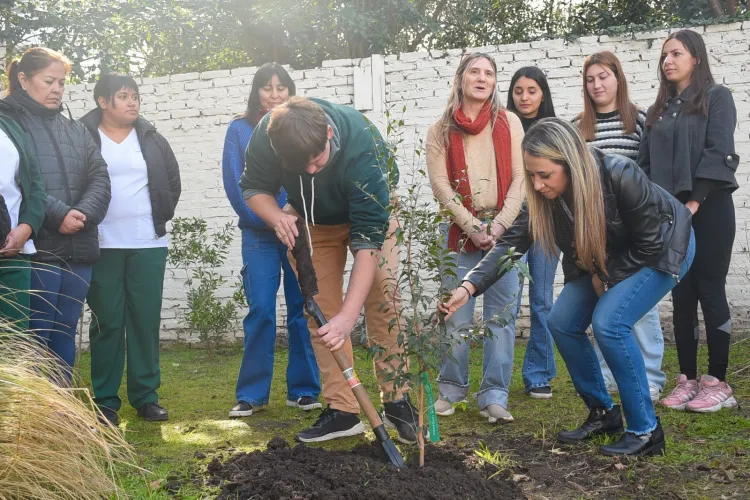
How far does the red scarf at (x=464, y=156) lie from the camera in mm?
4367

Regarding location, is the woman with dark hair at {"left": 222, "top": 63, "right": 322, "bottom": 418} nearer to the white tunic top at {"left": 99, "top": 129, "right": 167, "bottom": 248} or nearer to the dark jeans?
the white tunic top at {"left": 99, "top": 129, "right": 167, "bottom": 248}

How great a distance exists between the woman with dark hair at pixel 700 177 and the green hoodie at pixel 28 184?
10.8 feet

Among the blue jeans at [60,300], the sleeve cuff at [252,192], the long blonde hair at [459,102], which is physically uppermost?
the long blonde hair at [459,102]

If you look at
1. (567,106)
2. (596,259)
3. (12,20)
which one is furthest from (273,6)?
(596,259)

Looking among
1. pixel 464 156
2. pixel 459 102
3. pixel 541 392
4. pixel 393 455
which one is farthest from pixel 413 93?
pixel 393 455

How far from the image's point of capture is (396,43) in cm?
914

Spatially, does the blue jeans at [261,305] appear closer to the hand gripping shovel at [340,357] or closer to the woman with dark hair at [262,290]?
the woman with dark hair at [262,290]

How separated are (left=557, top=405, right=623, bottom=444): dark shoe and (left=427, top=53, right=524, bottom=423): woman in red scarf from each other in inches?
25.3

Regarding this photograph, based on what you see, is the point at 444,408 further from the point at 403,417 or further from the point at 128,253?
the point at 128,253

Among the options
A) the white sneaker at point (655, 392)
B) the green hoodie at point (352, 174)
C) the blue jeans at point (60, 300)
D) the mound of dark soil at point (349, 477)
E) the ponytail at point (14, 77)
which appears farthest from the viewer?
the white sneaker at point (655, 392)

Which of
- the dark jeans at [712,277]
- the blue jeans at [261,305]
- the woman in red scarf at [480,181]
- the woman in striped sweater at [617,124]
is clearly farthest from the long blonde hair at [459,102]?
the dark jeans at [712,277]

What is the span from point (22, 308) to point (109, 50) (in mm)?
6717

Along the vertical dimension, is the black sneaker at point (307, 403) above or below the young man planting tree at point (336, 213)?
below

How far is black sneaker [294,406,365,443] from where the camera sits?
3814 mm
